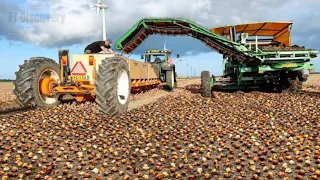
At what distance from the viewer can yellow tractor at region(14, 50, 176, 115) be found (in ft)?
27.1

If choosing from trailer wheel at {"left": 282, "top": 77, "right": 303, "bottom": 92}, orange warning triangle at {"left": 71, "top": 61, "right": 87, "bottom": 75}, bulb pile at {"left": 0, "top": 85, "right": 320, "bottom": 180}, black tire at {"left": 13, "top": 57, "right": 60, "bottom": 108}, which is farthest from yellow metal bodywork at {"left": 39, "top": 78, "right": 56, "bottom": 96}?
trailer wheel at {"left": 282, "top": 77, "right": 303, "bottom": 92}

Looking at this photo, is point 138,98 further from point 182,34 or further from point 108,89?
point 108,89

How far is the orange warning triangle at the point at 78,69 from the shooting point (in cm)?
1030

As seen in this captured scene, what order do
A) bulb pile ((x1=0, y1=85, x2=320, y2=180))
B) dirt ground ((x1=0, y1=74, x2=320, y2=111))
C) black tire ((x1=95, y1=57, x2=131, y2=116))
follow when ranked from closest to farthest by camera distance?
bulb pile ((x1=0, y1=85, x2=320, y2=180)) → black tire ((x1=95, y1=57, x2=131, y2=116)) → dirt ground ((x1=0, y1=74, x2=320, y2=111))

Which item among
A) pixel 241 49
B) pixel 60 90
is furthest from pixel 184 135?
pixel 241 49

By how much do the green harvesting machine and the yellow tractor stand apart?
15.8ft

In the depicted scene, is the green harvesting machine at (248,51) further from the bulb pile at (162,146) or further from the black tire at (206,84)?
the bulb pile at (162,146)

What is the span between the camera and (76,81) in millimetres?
10125

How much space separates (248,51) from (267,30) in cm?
352

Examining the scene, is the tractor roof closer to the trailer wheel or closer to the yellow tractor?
the trailer wheel

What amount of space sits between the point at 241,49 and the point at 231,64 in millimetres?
2286

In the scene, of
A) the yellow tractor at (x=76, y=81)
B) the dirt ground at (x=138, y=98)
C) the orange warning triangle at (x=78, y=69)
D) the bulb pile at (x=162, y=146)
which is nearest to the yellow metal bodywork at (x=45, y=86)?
the yellow tractor at (x=76, y=81)

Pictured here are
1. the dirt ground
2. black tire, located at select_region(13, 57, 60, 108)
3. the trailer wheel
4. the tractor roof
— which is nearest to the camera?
black tire, located at select_region(13, 57, 60, 108)

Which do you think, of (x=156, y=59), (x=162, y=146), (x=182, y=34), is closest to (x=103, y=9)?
(x=156, y=59)
